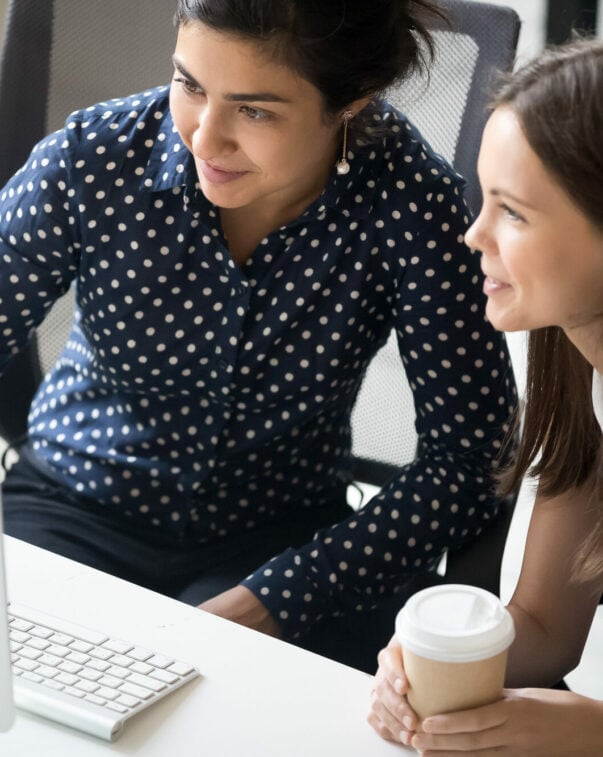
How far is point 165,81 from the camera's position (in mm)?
1489

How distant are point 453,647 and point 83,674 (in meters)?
0.32

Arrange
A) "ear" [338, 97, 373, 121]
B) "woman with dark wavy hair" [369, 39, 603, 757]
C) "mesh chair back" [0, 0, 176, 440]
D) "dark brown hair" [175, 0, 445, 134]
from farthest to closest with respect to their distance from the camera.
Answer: "mesh chair back" [0, 0, 176, 440] → "ear" [338, 97, 373, 121] → "dark brown hair" [175, 0, 445, 134] → "woman with dark wavy hair" [369, 39, 603, 757]

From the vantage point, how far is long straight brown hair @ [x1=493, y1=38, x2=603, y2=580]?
3.18 feet

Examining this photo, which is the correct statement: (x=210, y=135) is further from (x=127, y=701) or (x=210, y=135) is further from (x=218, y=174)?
(x=127, y=701)

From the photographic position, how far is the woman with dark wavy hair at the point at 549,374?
0.95 m

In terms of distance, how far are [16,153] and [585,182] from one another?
2.67 ft

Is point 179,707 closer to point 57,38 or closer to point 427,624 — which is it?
point 427,624

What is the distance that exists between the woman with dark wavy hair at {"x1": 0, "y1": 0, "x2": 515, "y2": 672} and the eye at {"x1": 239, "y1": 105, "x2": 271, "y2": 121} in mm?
46

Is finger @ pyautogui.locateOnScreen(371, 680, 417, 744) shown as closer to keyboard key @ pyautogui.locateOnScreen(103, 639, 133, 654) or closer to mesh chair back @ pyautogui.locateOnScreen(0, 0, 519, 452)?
keyboard key @ pyautogui.locateOnScreen(103, 639, 133, 654)

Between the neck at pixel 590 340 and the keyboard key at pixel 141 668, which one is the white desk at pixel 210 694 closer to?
the keyboard key at pixel 141 668

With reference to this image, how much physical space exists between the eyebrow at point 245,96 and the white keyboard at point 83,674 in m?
0.54

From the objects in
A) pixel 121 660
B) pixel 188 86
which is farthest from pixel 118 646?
pixel 188 86

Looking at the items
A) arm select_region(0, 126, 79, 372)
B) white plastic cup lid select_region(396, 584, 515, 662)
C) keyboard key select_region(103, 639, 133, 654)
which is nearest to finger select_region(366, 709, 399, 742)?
white plastic cup lid select_region(396, 584, 515, 662)

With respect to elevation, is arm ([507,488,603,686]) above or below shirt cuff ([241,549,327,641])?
above
